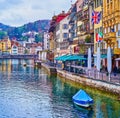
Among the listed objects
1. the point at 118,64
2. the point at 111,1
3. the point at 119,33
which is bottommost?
the point at 118,64

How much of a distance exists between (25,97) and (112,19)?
24.8 m

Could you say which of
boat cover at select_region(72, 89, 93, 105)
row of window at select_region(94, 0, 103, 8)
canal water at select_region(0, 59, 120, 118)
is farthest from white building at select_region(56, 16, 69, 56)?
boat cover at select_region(72, 89, 93, 105)

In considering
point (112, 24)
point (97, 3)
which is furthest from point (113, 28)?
point (97, 3)

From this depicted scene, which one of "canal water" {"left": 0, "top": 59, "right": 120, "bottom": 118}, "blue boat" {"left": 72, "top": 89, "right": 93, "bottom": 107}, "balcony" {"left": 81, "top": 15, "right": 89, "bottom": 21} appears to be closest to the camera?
"canal water" {"left": 0, "top": 59, "right": 120, "bottom": 118}

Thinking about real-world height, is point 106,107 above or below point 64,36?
below

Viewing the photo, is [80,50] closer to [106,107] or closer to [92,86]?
[92,86]

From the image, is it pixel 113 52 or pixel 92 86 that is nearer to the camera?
pixel 92 86

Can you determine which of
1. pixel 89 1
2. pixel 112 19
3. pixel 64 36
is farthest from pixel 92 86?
pixel 64 36

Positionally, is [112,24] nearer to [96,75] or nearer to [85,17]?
[96,75]

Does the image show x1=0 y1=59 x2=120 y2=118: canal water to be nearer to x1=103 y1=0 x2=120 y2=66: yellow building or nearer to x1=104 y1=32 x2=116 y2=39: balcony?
x1=103 y1=0 x2=120 y2=66: yellow building

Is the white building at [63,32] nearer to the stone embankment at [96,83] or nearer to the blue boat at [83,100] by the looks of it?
the stone embankment at [96,83]

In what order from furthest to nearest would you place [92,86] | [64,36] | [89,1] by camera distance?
[64,36]
[89,1]
[92,86]

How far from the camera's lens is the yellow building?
72838mm

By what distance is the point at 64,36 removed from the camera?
147125 mm
